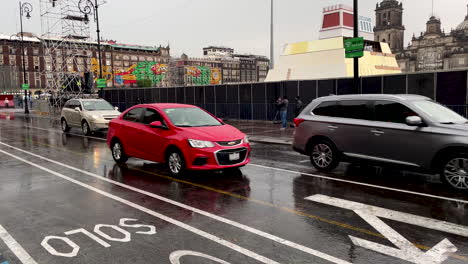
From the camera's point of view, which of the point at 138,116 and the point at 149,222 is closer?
the point at 149,222

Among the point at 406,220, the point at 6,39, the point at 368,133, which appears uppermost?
the point at 6,39

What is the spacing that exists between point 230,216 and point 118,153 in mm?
5649

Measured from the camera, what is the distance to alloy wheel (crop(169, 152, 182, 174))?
8.59 meters

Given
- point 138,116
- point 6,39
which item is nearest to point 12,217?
point 138,116

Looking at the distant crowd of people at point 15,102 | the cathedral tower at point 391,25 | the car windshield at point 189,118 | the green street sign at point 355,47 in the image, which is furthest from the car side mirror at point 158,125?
the cathedral tower at point 391,25

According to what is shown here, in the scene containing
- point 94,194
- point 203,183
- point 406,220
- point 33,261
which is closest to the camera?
point 33,261

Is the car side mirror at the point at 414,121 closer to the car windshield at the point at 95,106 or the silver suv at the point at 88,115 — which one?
the silver suv at the point at 88,115

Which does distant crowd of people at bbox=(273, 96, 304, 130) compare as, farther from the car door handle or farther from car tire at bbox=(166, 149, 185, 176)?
car tire at bbox=(166, 149, 185, 176)

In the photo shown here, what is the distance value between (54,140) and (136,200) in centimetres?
1101

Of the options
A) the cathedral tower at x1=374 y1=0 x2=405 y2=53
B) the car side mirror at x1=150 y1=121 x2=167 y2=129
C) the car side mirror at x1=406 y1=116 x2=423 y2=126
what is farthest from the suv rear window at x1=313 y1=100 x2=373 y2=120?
the cathedral tower at x1=374 y1=0 x2=405 y2=53

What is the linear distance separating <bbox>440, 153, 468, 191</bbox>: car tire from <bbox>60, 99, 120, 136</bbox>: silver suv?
14315 millimetres

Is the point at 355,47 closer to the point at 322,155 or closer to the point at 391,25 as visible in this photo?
the point at 322,155

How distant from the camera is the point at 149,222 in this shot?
5688 millimetres

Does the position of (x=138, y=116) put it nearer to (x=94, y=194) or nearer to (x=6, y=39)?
(x=94, y=194)
